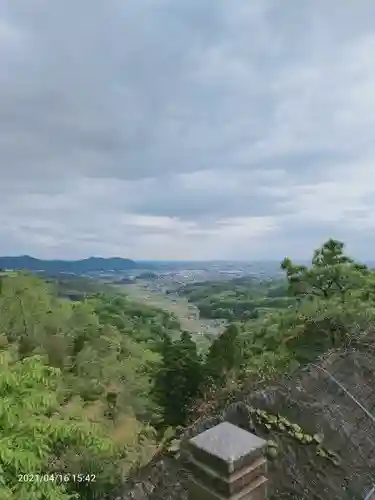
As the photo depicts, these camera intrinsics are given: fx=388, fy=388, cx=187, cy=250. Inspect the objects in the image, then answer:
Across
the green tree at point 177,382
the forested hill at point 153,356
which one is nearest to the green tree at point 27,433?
the forested hill at point 153,356

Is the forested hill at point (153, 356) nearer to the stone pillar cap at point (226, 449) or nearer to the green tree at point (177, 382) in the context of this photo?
the green tree at point (177, 382)

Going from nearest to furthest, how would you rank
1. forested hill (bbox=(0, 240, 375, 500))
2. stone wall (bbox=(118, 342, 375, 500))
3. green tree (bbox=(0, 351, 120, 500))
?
1. green tree (bbox=(0, 351, 120, 500))
2. stone wall (bbox=(118, 342, 375, 500))
3. forested hill (bbox=(0, 240, 375, 500))

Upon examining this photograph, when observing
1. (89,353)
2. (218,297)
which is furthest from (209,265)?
(89,353)

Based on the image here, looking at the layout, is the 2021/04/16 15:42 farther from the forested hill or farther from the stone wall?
the stone wall

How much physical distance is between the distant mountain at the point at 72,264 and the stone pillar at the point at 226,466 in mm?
30053

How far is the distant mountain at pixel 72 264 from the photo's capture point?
Answer: 33306 millimetres

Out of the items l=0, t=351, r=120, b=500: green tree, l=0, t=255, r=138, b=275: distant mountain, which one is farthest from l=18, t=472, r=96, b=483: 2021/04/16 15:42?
l=0, t=255, r=138, b=275: distant mountain

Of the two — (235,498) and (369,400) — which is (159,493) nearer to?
(235,498)

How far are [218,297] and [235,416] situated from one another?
34.2 m

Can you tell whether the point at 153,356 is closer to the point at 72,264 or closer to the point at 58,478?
the point at 58,478

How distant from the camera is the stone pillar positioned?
1.69 meters

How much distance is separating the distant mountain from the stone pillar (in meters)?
30.1

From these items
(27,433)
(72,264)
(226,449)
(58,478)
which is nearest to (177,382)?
(58,478)

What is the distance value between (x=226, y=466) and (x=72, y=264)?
48.8 m
